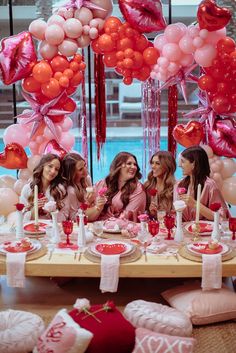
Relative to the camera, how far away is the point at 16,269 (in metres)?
3.34

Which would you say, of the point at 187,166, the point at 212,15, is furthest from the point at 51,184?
the point at 212,15

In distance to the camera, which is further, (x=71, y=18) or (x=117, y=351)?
(x=71, y=18)

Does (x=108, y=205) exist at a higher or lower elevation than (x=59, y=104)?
→ lower

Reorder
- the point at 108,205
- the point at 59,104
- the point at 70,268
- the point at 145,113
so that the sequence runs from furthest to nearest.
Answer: the point at 145,113 → the point at 59,104 → the point at 108,205 → the point at 70,268

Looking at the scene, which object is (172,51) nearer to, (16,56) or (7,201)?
(16,56)

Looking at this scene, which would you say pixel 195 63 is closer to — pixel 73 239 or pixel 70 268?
pixel 73 239

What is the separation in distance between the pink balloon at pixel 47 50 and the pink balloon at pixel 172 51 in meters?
0.93

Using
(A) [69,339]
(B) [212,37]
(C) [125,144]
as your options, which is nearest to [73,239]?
(A) [69,339]

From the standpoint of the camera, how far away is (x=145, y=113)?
5.19 m

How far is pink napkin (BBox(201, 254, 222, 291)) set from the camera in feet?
10.8

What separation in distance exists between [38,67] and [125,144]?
7.35m

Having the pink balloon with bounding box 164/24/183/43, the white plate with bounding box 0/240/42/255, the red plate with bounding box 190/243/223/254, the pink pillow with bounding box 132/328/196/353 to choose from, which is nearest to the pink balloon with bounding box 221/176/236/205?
the pink balloon with bounding box 164/24/183/43

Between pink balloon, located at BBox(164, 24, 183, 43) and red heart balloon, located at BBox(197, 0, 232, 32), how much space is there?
0.22 meters

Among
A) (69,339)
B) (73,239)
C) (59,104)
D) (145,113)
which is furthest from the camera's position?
(145,113)
